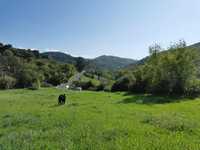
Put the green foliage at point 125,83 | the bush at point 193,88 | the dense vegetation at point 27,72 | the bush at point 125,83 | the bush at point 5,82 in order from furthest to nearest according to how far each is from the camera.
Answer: the dense vegetation at point 27,72
the bush at point 5,82
the bush at point 125,83
the green foliage at point 125,83
the bush at point 193,88

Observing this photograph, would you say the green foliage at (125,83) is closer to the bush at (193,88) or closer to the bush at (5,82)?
the bush at (193,88)

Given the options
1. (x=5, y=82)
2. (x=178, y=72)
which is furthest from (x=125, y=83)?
(x=5, y=82)

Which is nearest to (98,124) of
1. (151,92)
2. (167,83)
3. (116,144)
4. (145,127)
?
(145,127)

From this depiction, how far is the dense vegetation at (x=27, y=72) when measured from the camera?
98062 mm

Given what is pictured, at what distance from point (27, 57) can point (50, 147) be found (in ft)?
436

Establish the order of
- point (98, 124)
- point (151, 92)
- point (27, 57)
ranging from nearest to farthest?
1. point (98, 124)
2. point (151, 92)
3. point (27, 57)

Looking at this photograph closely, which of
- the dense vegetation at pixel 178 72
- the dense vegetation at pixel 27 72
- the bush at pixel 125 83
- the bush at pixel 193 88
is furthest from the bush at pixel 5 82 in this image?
the bush at pixel 193 88

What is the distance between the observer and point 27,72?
334 feet

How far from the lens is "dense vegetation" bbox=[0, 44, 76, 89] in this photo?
98.1 m

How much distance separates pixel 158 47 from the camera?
57938 mm

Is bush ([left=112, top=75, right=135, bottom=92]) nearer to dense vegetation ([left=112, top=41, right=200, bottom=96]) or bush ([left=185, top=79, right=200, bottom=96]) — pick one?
dense vegetation ([left=112, top=41, right=200, bottom=96])

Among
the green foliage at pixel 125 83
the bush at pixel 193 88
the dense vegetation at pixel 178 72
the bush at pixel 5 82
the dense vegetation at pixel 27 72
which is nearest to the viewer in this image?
the bush at pixel 193 88

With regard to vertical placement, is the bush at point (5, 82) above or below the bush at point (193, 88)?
above

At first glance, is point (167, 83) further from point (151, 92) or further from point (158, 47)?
point (158, 47)
